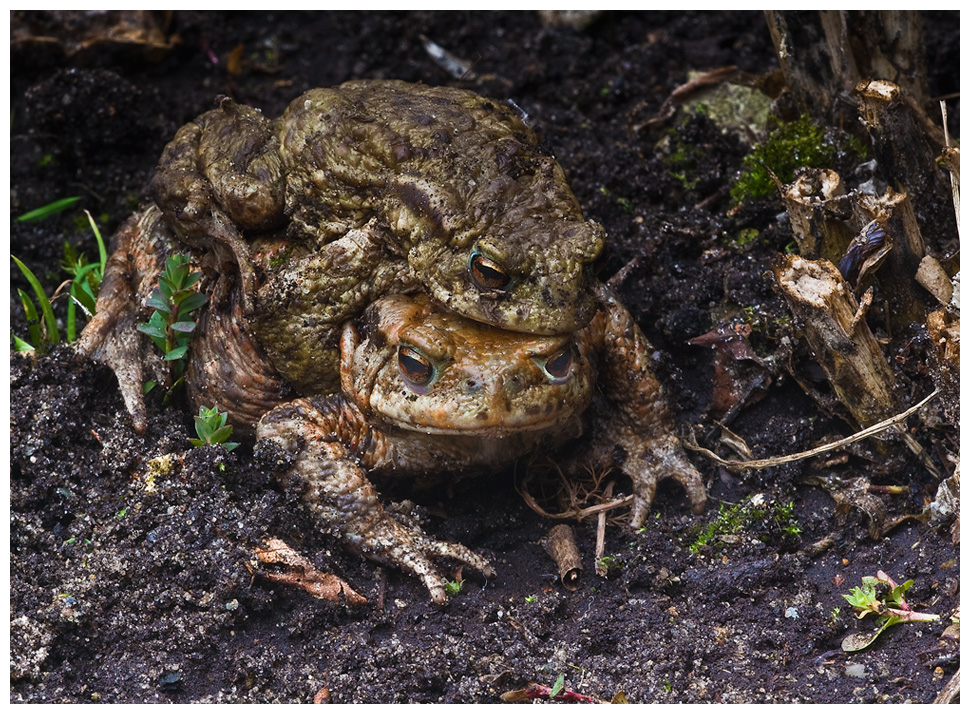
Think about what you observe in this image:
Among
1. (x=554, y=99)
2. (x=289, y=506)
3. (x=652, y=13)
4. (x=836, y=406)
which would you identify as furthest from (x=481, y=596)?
(x=652, y=13)

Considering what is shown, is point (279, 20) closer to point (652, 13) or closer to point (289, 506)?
point (652, 13)

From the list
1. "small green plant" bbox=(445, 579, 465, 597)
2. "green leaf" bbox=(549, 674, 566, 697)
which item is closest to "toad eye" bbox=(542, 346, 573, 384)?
"small green plant" bbox=(445, 579, 465, 597)

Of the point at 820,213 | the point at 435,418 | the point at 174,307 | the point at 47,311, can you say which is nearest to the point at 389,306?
the point at 435,418

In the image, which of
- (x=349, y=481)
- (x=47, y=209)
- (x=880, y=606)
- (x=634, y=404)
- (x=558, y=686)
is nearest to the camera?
(x=558, y=686)

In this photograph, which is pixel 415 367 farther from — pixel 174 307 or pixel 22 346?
pixel 22 346

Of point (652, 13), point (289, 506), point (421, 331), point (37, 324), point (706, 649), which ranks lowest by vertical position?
point (706, 649)

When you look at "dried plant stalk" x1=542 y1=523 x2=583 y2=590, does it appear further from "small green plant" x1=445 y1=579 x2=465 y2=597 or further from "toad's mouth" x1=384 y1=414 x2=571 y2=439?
"toad's mouth" x1=384 y1=414 x2=571 y2=439
